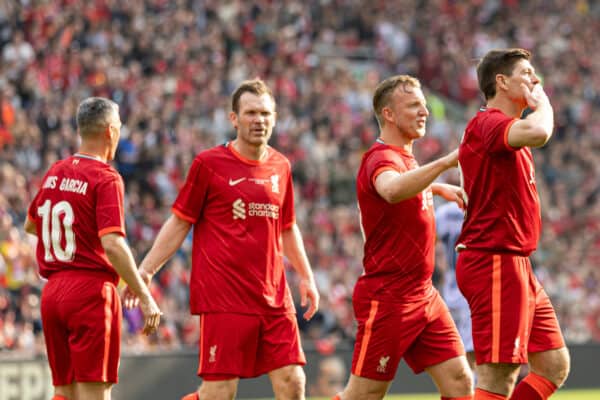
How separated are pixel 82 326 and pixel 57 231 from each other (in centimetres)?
64

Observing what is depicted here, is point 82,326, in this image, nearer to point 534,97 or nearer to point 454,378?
point 454,378

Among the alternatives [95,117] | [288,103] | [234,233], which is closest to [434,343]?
[234,233]

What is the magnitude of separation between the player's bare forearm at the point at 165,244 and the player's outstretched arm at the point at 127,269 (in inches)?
18.0

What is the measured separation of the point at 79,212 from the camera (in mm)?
7914

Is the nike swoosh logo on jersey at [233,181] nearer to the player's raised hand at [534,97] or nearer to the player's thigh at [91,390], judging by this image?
the player's thigh at [91,390]

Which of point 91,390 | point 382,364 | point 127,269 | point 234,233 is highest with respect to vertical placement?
point 234,233

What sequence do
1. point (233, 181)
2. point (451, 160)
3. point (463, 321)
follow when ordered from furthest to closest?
point (463, 321) < point (233, 181) < point (451, 160)

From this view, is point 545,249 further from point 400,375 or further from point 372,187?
point 372,187

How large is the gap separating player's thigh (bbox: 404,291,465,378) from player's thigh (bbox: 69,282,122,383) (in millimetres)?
1933

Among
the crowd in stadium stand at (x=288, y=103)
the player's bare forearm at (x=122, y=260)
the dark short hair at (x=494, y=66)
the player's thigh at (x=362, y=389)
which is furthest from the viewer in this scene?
the crowd in stadium stand at (x=288, y=103)

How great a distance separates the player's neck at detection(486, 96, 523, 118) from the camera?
7.62 meters

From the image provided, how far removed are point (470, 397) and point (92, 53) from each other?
12.8 m

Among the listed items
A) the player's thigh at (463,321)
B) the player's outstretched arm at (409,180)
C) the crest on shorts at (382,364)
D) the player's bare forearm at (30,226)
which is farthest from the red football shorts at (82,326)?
the player's thigh at (463,321)

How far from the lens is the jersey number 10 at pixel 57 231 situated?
312 inches
